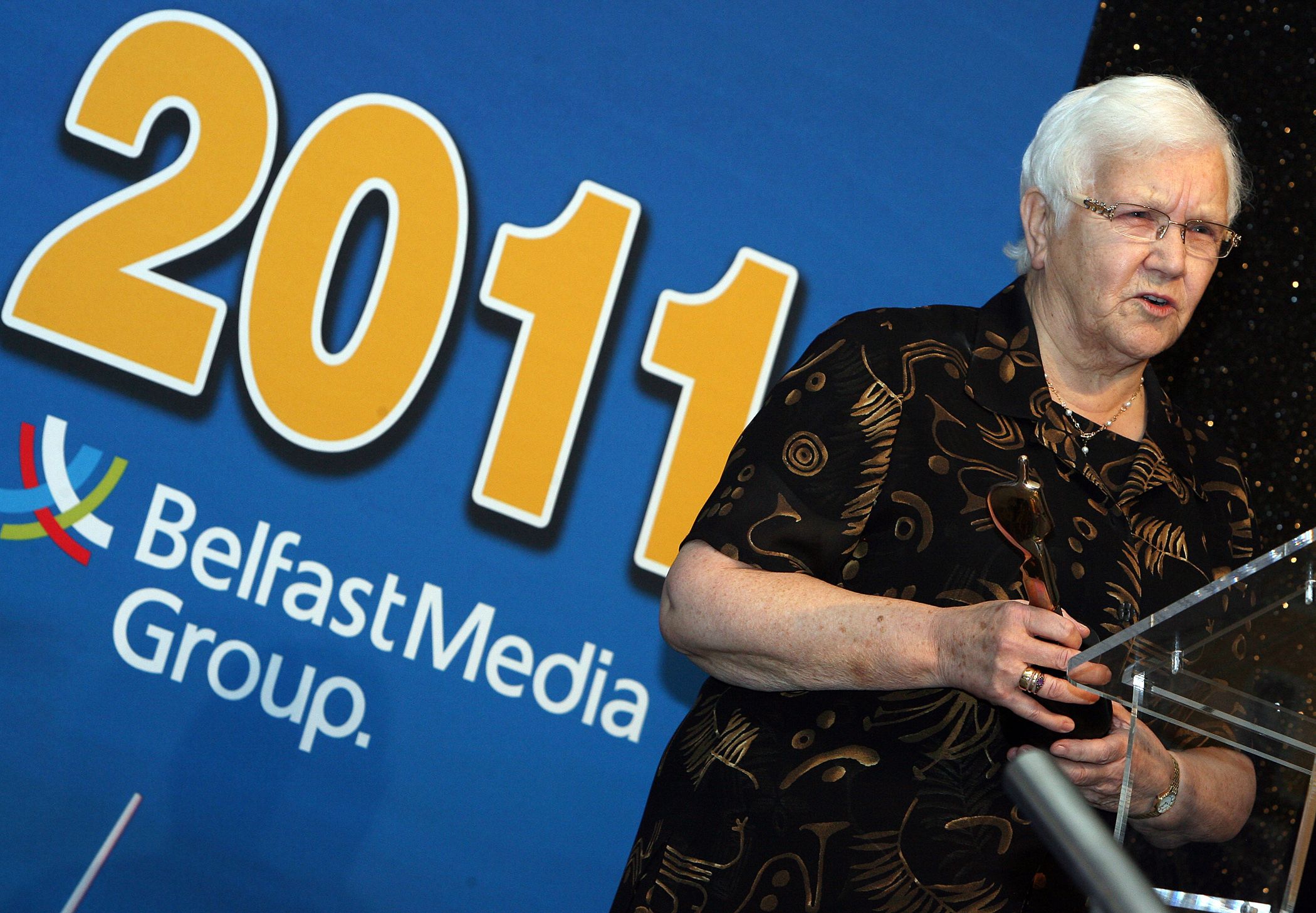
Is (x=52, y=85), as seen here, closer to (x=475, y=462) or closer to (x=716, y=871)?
(x=475, y=462)

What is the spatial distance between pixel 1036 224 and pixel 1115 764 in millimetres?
637

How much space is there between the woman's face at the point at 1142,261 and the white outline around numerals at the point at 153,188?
1.30 m

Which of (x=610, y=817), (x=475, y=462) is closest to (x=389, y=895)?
(x=610, y=817)

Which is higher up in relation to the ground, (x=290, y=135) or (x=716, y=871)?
(x=290, y=135)

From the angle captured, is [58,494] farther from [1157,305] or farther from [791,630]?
[1157,305]

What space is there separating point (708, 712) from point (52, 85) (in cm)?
148

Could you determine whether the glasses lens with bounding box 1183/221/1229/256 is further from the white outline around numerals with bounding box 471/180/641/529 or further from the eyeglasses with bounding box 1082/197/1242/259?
the white outline around numerals with bounding box 471/180/641/529

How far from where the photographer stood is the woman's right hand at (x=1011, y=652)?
1029 mm

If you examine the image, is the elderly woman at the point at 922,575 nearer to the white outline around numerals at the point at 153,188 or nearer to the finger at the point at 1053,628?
the finger at the point at 1053,628

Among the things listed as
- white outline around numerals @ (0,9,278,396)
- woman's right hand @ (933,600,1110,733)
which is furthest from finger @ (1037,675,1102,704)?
white outline around numerals @ (0,9,278,396)

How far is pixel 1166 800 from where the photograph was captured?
1015 mm

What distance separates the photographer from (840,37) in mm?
2326

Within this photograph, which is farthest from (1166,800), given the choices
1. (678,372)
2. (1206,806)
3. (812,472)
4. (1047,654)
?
(678,372)

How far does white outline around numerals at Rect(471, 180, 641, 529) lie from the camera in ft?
7.09
